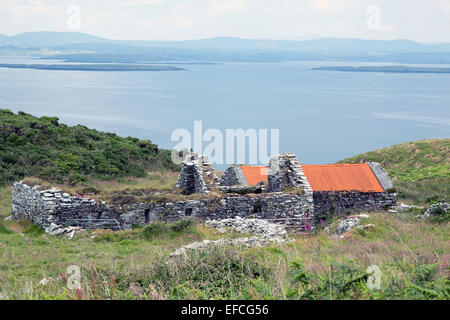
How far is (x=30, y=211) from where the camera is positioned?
17.2 metres

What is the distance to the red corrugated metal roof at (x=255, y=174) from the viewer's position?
22695 mm

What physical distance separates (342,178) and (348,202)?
138cm

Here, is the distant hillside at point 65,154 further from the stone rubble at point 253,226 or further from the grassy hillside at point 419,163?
the grassy hillside at point 419,163

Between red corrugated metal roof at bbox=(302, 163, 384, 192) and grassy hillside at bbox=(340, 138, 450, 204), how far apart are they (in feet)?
32.5

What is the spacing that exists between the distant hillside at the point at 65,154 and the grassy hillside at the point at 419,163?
19.1m

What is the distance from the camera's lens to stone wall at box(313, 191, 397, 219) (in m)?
19.7

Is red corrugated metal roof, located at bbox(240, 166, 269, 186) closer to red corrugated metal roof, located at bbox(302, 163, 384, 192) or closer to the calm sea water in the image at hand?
red corrugated metal roof, located at bbox(302, 163, 384, 192)

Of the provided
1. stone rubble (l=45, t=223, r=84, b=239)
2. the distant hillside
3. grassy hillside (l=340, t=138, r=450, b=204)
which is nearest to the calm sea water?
grassy hillside (l=340, t=138, r=450, b=204)

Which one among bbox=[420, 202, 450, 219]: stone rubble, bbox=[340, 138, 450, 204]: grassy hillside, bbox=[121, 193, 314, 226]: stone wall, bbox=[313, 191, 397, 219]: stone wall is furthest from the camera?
bbox=[340, 138, 450, 204]: grassy hillside

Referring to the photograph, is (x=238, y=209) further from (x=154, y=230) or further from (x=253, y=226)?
(x=154, y=230)

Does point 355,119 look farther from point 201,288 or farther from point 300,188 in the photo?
point 201,288

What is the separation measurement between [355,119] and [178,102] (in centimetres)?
5691

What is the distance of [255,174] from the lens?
2325 cm
